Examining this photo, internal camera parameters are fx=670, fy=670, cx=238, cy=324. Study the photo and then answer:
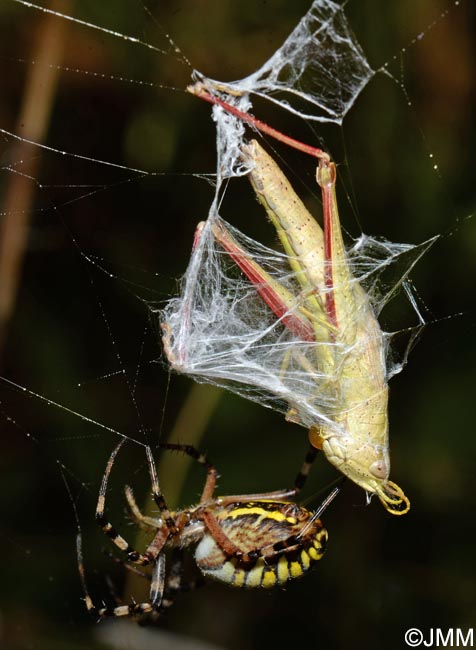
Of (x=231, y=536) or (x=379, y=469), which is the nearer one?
(x=379, y=469)

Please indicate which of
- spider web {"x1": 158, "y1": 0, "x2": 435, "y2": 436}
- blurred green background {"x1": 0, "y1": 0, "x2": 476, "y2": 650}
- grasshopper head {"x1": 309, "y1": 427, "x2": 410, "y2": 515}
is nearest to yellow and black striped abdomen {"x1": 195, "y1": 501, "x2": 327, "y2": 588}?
grasshopper head {"x1": 309, "y1": 427, "x2": 410, "y2": 515}

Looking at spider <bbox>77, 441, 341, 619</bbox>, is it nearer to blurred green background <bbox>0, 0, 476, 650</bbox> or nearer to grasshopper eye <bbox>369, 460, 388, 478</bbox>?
grasshopper eye <bbox>369, 460, 388, 478</bbox>

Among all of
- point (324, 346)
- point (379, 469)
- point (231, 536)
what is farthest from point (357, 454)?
point (231, 536)

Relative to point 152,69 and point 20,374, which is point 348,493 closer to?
point 20,374

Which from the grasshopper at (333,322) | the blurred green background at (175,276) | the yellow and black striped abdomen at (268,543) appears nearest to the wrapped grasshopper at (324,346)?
the grasshopper at (333,322)

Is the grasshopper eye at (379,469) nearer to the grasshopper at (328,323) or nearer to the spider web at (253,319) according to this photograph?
the grasshopper at (328,323)

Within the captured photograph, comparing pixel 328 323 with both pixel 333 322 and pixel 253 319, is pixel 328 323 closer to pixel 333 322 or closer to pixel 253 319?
pixel 333 322

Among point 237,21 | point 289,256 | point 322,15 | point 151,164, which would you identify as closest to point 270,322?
point 289,256
